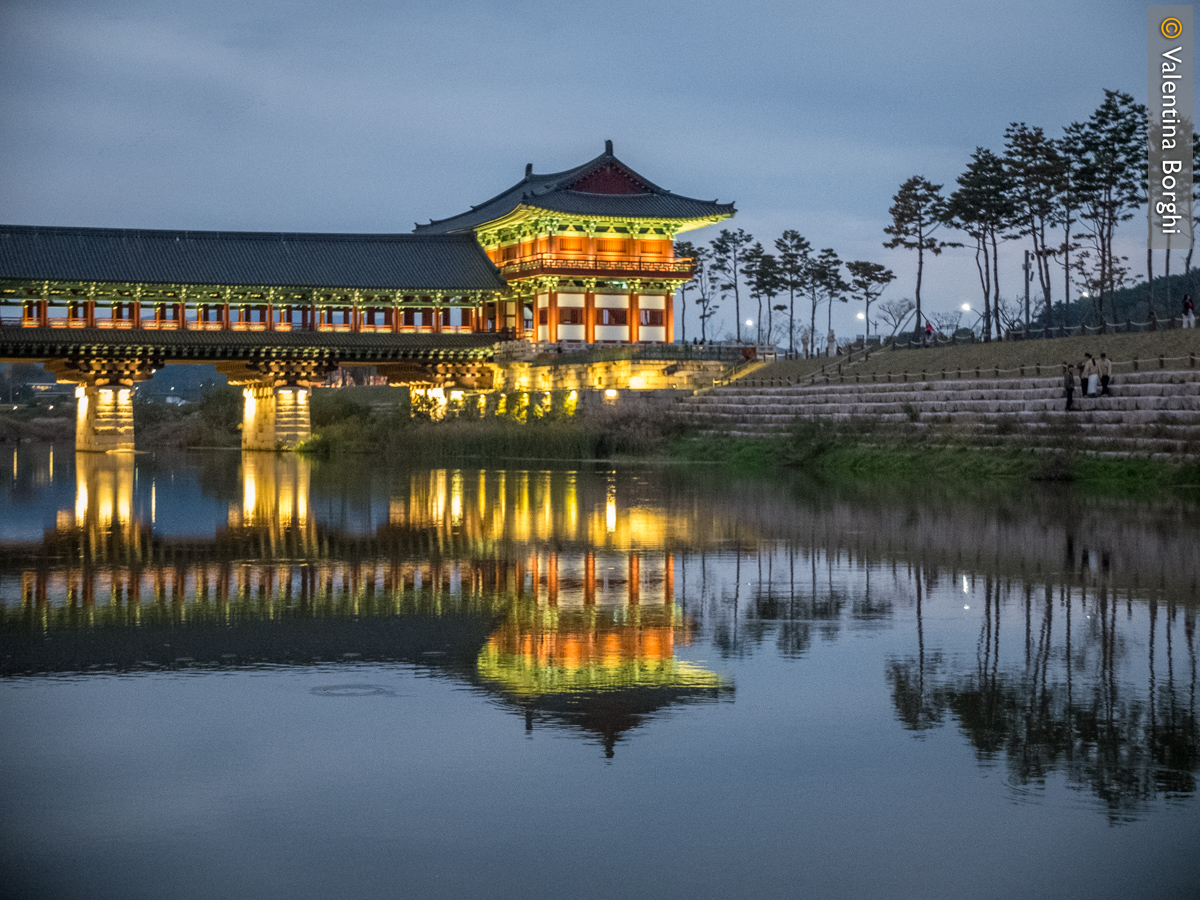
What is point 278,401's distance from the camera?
6662 cm

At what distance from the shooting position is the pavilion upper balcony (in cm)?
6944

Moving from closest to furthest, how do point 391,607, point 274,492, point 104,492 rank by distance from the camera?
point 391,607, point 274,492, point 104,492

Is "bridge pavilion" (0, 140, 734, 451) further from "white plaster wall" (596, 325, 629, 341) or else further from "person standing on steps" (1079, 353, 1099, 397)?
"person standing on steps" (1079, 353, 1099, 397)

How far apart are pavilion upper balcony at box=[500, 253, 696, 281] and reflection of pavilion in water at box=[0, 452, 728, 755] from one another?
46.8 metres

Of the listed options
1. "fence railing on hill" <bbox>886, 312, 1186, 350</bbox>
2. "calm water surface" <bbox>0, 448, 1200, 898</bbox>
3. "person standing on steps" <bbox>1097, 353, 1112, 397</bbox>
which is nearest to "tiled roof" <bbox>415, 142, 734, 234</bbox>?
"fence railing on hill" <bbox>886, 312, 1186, 350</bbox>

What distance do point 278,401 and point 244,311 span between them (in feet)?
16.2

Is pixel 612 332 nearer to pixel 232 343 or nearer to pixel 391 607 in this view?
pixel 232 343

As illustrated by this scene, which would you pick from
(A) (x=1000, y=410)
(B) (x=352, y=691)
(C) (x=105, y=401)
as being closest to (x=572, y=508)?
(B) (x=352, y=691)

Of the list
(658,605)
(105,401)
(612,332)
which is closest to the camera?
(658,605)

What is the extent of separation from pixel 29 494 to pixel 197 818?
29136 millimetres

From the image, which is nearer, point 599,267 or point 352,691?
point 352,691

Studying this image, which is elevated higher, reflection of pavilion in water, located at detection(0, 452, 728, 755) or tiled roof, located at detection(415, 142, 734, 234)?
tiled roof, located at detection(415, 142, 734, 234)

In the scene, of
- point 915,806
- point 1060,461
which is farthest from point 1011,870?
point 1060,461

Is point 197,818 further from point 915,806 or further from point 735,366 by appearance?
point 735,366
